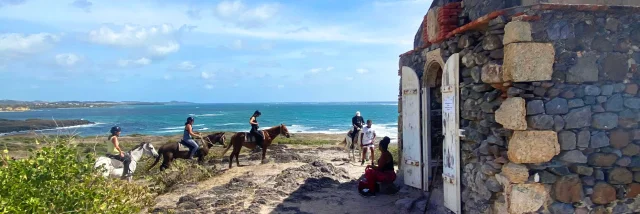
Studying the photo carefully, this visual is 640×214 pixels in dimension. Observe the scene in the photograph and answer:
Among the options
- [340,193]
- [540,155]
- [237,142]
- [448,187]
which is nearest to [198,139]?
[237,142]

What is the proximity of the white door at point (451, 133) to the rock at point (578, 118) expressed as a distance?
139 cm

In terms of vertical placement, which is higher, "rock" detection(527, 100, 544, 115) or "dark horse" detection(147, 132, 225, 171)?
"rock" detection(527, 100, 544, 115)

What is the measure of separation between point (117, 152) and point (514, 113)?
9.75 metres

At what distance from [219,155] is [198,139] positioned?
301 centimetres

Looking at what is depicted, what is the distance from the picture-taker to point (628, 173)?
A: 4.90 m

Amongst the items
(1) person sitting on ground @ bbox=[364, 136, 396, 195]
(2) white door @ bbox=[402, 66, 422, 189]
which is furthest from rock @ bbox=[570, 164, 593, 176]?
(1) person sitting on ground @ bbox=[364, 136, 396, 195]

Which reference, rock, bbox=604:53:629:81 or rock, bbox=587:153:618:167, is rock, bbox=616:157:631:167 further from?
rock, bbox=604:53:629:81

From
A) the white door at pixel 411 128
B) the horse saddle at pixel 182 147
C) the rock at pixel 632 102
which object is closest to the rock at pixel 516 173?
the rock at pixel 632 102

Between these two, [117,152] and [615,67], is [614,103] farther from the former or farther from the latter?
[117,152]

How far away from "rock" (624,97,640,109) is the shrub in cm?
572

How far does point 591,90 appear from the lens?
479 cm

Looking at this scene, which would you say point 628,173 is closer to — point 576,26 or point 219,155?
point 576,26

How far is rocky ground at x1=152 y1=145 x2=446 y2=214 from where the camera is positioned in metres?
8.27

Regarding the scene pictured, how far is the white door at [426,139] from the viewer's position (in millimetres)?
7562
